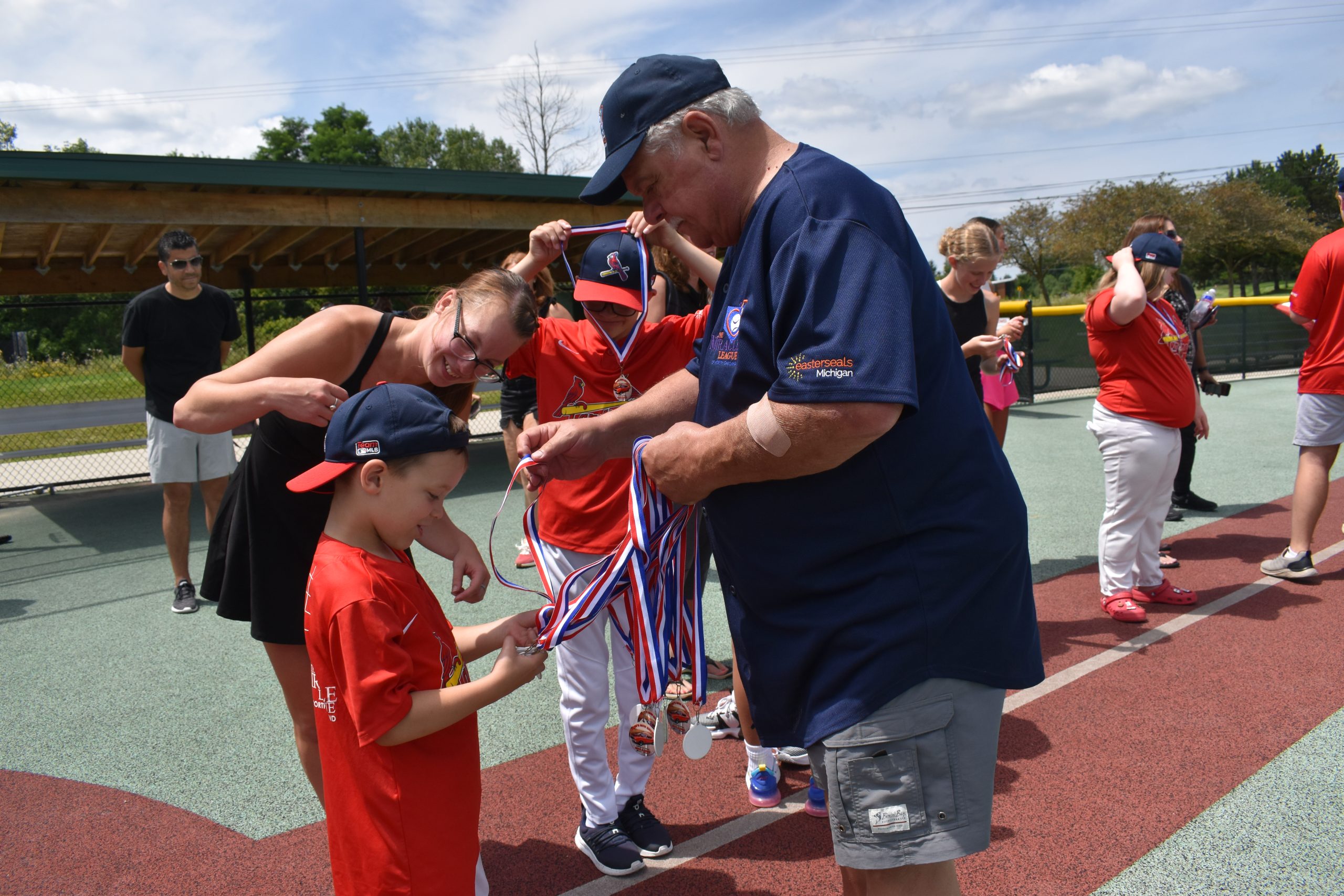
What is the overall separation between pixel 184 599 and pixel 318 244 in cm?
800

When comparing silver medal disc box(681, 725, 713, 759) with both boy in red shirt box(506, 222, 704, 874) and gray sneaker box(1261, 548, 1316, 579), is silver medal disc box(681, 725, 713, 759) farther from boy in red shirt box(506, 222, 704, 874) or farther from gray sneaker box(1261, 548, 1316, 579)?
gray sneaker box(1261, 548, 1316, 579)

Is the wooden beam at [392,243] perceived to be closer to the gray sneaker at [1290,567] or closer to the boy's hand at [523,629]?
the gray sneaker at [1290,567]

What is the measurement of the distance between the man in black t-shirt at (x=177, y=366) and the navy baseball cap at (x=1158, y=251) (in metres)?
6.18

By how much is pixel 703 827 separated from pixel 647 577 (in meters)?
1.47

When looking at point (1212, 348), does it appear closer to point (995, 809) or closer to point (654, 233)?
point (995, 809)

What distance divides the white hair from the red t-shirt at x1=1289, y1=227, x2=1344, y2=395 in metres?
5.37

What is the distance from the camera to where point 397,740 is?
2010 mm

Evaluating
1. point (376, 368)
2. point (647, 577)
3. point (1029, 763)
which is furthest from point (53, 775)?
point (1029, 763)

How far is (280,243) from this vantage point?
11633 mm

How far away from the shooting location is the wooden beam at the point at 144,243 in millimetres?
9983

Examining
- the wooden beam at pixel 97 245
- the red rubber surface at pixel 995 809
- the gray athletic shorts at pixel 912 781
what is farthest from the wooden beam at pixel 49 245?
the gray athletic shorts at pixel 912 781

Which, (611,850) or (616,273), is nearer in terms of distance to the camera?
(611,850)

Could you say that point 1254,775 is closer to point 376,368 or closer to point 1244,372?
point 376,368

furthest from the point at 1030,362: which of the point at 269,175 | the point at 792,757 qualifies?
the point at 792,757
